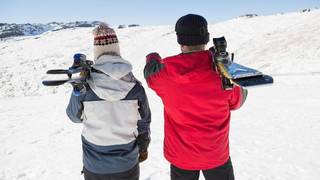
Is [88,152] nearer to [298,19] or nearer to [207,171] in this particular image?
[207,171]

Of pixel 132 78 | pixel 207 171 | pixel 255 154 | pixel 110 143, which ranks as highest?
pixel 132 78

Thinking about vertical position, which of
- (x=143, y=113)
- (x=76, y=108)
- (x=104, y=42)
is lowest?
(x=143, y=113)

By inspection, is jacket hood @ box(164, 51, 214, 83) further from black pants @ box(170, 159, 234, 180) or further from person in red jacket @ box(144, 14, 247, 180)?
black pants @ box(170, 159, 234, 180)

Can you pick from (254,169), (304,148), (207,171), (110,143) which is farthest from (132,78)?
(304,148)

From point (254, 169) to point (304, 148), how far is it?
4.40ft

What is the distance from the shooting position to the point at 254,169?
525 centimetres

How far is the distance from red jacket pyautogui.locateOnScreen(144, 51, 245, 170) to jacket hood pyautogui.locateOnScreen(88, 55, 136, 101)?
200 millimetres

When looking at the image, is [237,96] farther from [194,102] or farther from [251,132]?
[251,132]

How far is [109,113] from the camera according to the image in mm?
2797

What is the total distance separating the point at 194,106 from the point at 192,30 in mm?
557

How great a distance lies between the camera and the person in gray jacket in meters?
2.75

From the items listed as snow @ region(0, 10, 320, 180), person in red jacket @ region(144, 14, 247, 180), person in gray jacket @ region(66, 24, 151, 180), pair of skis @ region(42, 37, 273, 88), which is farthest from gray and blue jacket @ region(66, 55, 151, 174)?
snow @ region(0, 10, 320, 180)

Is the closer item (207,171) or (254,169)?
(207,171)

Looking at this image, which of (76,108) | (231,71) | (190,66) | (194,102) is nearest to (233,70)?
(231,71)
